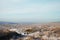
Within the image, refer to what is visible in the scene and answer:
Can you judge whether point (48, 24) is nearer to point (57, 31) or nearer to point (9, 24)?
point (57, 31)

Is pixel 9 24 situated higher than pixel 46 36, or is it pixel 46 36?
pixel 9 24

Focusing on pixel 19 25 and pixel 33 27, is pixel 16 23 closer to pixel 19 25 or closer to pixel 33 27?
pixel 19 25

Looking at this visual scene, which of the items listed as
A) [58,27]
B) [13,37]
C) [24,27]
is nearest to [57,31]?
[58,27]

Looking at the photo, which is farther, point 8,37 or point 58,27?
point 58,27

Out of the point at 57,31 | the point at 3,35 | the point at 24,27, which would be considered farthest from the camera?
the point at 24,27

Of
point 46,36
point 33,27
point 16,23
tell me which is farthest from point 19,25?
point 46,36

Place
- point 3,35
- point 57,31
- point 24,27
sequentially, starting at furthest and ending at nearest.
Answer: point 24,27, point 57,31, point 3,35
